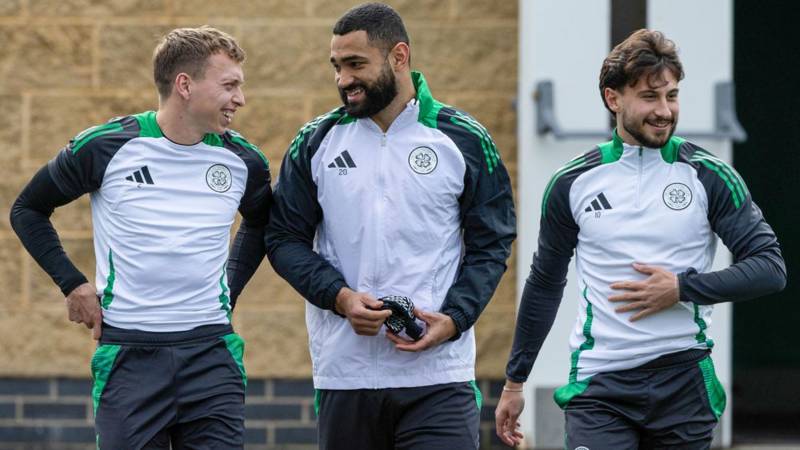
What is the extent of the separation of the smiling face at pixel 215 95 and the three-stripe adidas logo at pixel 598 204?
133cm

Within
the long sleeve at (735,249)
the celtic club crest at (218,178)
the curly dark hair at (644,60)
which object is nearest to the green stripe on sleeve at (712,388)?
the long sleeve at (735,249)

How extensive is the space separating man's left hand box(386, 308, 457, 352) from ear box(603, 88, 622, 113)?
92cm

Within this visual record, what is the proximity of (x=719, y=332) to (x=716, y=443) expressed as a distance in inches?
→ 25.3

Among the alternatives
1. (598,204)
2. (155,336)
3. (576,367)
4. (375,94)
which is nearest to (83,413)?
(155,336)

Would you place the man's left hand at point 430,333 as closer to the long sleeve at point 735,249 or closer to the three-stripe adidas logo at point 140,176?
the long sleeve at point 735,249

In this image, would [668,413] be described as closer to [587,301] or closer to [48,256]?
[587,301]

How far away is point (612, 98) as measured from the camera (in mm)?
5203

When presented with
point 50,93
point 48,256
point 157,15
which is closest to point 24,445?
point 50,93

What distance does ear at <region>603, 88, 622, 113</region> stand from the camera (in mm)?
5172

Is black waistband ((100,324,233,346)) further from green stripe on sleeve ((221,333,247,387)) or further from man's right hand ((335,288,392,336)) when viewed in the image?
man's right hand ((335,288,392,336))

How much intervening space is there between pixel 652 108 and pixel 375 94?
940 mm

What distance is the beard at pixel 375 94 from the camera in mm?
5195

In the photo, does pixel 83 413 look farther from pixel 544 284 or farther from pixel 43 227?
pixel 544 284

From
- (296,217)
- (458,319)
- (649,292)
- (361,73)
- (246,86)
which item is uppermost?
(246,86)
